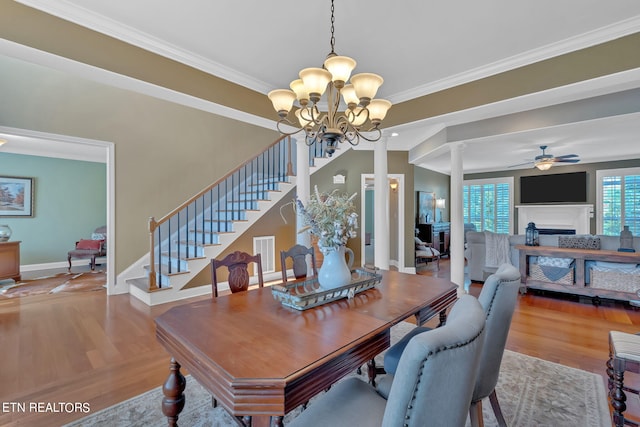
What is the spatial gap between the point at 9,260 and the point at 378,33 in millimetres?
6703

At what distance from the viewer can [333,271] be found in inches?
69.1

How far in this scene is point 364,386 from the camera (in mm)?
1281

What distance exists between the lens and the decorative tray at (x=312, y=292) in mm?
1530

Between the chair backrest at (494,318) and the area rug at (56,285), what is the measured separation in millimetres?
5489

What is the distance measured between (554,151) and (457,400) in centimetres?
750

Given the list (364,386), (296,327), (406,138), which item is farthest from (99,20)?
(406,138)

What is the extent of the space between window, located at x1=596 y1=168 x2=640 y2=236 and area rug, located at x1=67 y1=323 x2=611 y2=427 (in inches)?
287

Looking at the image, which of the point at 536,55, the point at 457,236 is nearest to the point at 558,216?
the point at 457,236

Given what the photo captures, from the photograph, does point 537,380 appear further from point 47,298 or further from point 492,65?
point 47,298

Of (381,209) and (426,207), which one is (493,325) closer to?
(381,209)

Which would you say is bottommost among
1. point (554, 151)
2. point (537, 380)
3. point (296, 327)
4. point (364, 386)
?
point (537, 380)

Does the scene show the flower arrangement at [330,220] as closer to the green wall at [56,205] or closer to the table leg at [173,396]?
the table leg at [173,396]

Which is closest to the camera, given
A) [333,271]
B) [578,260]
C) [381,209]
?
[333,271]

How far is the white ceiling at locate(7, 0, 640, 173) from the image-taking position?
83.7 inches
